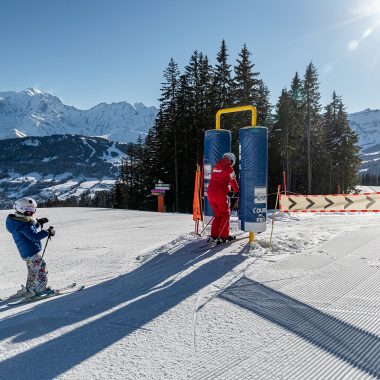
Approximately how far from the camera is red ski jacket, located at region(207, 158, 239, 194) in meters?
8.04

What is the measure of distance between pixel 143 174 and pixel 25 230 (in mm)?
36589

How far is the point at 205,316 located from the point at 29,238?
2892mm

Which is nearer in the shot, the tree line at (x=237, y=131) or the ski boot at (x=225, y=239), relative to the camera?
the ski boot at (x=225, y=239)

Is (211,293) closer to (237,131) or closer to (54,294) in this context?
(54,294)

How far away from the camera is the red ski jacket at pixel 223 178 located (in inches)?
316

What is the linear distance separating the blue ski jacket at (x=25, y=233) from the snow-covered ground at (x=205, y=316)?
2.75 ft

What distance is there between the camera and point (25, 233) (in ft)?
17.5

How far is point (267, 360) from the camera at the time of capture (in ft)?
10.9

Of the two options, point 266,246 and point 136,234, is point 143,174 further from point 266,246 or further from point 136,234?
point 266,246

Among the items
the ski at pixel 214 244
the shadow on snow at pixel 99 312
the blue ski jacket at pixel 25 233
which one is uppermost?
the blue ski jacket at pixel 25 233

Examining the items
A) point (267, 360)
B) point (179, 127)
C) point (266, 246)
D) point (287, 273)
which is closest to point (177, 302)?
point (267, 360)

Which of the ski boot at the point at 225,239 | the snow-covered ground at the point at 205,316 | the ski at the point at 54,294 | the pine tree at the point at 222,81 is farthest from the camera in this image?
the pine tree at the point at 222,81

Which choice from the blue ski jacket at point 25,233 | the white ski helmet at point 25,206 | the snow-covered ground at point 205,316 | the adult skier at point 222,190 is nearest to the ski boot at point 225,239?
the adult skier at point 222,190

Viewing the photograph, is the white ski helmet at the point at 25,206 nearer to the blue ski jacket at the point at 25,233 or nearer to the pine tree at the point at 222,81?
the blue ski jacket at the point at 25,233
